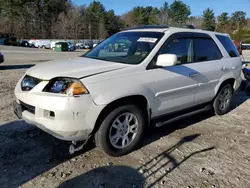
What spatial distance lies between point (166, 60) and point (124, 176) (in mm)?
1654

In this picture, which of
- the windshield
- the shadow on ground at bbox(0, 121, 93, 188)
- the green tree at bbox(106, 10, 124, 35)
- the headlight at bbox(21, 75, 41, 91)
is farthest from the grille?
the green tree at bbox(106, 10, 124, 35)

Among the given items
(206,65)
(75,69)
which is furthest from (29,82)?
(206,65)

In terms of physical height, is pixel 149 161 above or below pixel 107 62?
below

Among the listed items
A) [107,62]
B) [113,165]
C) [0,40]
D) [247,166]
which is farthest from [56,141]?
[0,40]

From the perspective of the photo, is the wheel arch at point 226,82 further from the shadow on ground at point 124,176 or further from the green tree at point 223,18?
the green tree at point 223,18

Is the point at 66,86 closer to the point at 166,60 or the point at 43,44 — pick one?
the point at 166,60

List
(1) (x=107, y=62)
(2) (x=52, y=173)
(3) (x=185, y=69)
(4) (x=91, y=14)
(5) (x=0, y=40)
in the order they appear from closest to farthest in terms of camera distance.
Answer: (2) (x=52, y=173) < (1) (x=107, y=62) < (3) (x=185, y=69) < (5) (x=0, y=40) < (4) (x=91, y=14)

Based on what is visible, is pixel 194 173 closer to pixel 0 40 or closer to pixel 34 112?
pixel 34 112

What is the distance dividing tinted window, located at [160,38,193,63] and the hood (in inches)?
34.2

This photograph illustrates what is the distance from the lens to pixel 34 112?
11.3 feet

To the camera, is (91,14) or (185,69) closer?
(185,69)

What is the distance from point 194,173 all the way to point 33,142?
93.9 inches

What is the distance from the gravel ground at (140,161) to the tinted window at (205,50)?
1.30 metres

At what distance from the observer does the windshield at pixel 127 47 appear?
13.1 feet
